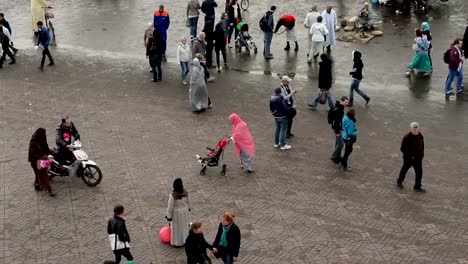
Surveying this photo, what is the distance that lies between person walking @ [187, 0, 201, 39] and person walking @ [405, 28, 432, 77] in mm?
7229

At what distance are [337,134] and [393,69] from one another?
6649 mm

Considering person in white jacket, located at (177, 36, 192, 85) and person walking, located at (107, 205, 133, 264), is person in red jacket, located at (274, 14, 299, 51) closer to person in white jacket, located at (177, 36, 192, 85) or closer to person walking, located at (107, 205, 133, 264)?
person in white jacket, located at (177, 36, 192, 85)

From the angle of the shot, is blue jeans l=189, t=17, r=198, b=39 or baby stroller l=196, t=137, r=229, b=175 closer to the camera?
baby stroller l=196, t=137, r=229, b=175

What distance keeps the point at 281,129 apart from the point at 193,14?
352 inches

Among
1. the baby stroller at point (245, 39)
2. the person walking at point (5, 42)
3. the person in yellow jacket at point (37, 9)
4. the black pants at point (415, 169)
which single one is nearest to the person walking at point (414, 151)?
the black pants at point (415, 169)

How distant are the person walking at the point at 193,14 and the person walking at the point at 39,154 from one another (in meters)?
10.6

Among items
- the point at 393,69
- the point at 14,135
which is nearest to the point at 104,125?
the point at 14,135

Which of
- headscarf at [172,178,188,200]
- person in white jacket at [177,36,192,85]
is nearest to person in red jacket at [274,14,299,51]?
person in white jacket at [177,36,192,85]

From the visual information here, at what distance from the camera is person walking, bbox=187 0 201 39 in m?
23.6

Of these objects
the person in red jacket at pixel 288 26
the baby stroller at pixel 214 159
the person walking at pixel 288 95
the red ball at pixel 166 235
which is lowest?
the red ball at pixel 166 235

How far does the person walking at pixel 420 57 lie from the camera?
20312 mm

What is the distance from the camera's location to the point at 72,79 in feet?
68.8

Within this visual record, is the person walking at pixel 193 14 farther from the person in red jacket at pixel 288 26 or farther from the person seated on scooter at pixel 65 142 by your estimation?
the person seated on scooter at pixel 65 142

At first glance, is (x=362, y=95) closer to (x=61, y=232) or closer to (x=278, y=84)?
(x=278, y=84)
